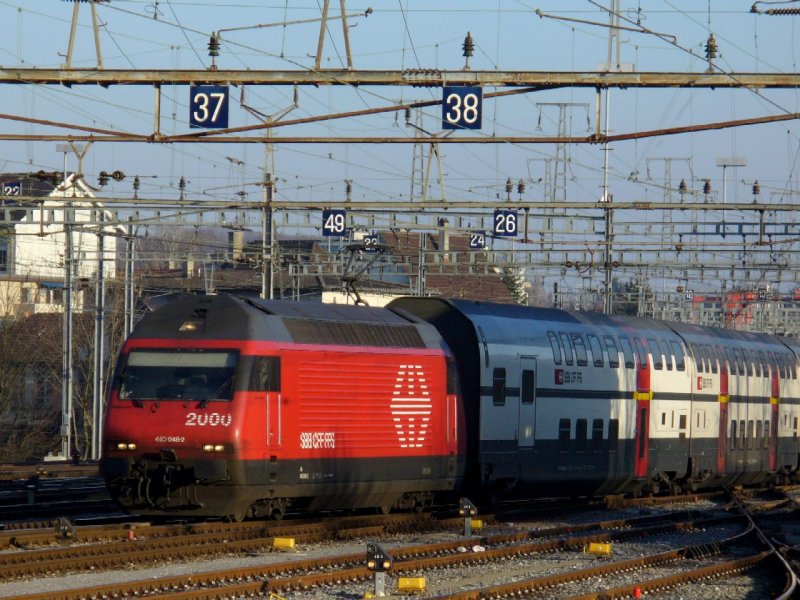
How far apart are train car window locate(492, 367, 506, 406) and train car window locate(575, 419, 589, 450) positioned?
266cm

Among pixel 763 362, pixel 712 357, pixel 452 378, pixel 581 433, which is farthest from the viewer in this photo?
pixel 763 362

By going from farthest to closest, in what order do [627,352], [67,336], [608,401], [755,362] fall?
1. [67,336]
2. [755,362]
3. [627,352]
4. [608,401]

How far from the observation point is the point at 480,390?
78.6ft

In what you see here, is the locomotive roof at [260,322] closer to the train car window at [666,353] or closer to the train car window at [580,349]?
the train car window at [580,349]

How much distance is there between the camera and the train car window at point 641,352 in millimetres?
28906

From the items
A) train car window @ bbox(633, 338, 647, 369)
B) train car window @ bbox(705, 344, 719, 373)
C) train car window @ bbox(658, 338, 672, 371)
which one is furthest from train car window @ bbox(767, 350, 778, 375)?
train car window @ bbox(633, 338, 647, 369)

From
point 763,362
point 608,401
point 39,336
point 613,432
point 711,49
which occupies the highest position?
point 711,49

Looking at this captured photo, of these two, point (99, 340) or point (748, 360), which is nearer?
point (748, 360)

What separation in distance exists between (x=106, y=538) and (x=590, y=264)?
104 feet

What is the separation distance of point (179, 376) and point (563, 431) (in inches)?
351

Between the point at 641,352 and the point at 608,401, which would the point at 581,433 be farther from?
the point at 641,352

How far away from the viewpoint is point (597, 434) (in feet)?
89.6

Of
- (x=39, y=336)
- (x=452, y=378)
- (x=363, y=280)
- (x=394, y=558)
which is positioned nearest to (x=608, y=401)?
(x=452, y=378)

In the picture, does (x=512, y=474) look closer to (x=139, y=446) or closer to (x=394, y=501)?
(x=394, y=501)
